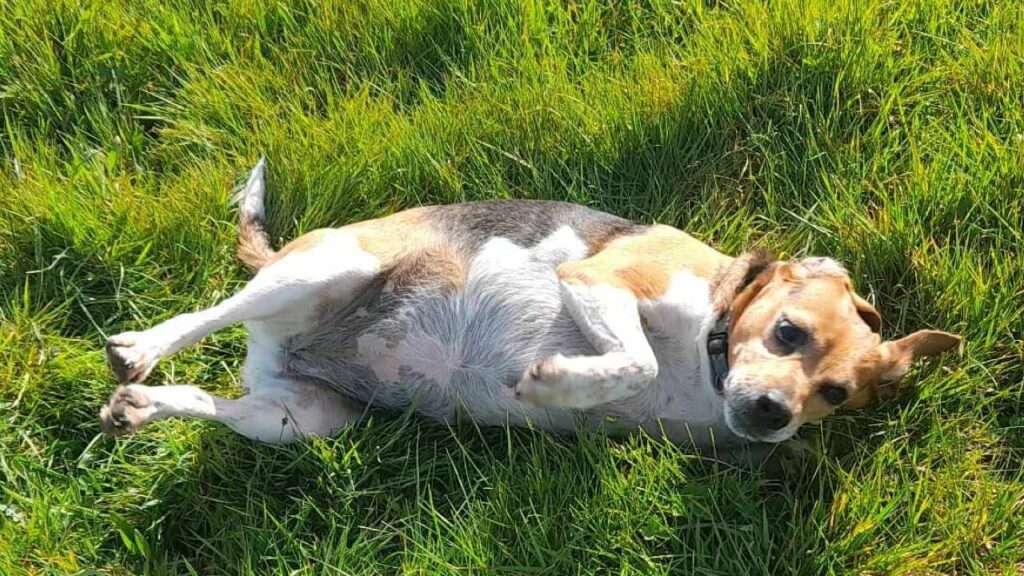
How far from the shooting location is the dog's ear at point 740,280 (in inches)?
164

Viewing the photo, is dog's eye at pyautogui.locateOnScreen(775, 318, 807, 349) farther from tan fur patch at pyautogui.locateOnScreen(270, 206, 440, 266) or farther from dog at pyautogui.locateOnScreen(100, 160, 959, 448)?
tan fur patch at pyautogui.locateOnScreen(270, 206, 440, 266)

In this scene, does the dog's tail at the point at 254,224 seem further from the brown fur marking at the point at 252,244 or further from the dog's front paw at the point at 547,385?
the dog's front paw at the point at 547,385

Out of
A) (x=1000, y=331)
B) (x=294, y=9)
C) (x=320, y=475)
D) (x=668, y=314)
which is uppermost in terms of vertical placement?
(x=294, y=9)

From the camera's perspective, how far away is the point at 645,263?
426 centimetres

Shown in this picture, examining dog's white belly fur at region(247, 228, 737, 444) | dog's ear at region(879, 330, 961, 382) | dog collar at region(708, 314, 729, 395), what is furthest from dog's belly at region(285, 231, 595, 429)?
dog's ear at region(879, 330, 961, 382)

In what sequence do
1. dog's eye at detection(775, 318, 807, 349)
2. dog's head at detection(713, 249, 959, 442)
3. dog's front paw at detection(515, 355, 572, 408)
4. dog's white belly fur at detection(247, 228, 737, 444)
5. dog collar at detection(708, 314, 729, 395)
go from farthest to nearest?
dog's white belly fur at detection(247, 228, 737, 444), dog collar at detection(708, 314, 729, 395), dog's eye at detection(775, 318, 807, 349), dog's head at detection(713, 249, 959, 442), dog's front paw at detection(515, 355, 572, 408)

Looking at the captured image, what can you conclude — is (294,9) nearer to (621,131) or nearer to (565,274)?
(621,131)

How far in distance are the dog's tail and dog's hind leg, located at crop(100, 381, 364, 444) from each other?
781mm

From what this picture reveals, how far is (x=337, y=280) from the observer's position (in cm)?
433

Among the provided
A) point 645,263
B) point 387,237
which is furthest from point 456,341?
point 645,263

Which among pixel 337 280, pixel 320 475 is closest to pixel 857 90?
pixel 337 280

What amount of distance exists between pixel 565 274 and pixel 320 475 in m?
1.48

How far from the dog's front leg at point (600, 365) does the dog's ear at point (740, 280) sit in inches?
16.4

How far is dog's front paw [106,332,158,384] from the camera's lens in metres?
3.99
